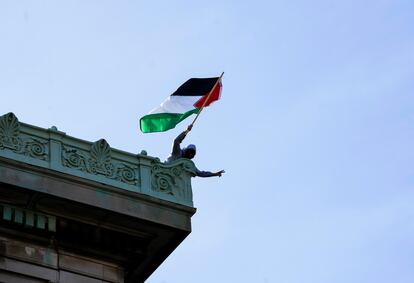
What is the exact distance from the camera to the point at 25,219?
102ft

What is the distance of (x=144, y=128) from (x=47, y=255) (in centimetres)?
666

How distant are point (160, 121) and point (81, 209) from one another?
596 cm

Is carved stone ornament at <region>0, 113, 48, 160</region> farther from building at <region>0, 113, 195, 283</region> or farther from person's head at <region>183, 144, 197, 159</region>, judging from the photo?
person's head at <region>183, 144, 197, 159</region>

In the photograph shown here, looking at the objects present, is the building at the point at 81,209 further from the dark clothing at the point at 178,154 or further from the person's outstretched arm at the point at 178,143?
the person's outstretched arm at the point at 178,143

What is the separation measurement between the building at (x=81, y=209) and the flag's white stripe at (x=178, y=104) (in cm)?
364

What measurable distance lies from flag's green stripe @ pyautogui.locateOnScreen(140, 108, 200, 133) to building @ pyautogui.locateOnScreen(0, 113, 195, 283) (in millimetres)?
3257

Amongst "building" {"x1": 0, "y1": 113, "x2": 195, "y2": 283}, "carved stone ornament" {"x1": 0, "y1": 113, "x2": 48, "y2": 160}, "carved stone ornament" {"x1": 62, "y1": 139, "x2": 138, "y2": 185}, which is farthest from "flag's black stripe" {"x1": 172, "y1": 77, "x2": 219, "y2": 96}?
"carved stone ornament" {"x1": 0, "y1": 113, "x2": 48, "y2": 160}

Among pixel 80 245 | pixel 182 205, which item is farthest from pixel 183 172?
pixel 80 245

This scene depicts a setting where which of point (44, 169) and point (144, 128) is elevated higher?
point (144, 128)

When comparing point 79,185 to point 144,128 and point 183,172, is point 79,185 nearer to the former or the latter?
point 183,172

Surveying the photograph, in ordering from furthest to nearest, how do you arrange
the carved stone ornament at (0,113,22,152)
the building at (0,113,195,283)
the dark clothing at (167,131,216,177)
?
the dark clothing at (167,131,216,177) < the carved stone ornament at (0,113,22,152) < the building at (0,113,195,283)

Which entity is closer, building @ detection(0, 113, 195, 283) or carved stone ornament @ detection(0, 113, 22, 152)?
building @ detection(0, 113, 195, 283)

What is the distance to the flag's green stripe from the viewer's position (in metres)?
36.6

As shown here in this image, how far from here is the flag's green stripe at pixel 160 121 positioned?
36.6 m
